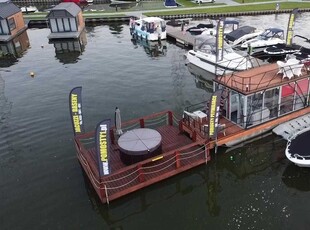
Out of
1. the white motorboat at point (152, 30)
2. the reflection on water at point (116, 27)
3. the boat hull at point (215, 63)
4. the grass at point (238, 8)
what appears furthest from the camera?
the grass at point (238, 8)

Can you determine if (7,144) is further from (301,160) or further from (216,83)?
(301,160)

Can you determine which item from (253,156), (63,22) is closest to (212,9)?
(63,22)

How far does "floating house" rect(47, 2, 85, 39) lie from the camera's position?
55062 mm

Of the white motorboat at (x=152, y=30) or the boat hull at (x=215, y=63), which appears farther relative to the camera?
the white motorboat at (x=152, y=30)

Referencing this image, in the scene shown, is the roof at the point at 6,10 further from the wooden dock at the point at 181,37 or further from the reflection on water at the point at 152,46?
the wooden dock at the point at 181,37

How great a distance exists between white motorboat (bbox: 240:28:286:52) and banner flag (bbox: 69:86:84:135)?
96.2 feet

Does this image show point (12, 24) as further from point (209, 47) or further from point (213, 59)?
point (213, 59)

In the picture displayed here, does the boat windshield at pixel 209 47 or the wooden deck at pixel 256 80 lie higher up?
the wooden deck at pixel 256 80

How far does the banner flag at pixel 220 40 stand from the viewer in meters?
34.3

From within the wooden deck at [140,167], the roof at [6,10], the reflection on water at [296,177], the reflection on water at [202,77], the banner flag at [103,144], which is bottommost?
the reflection on water at [296,177]

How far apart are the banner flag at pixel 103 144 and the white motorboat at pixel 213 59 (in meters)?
21.3

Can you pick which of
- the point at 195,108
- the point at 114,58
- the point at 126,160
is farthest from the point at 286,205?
the point at 114,58

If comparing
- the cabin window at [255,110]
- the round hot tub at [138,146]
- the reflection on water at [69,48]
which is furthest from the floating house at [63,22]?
the cabin window at [255,110]

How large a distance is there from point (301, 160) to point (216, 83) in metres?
7.90
